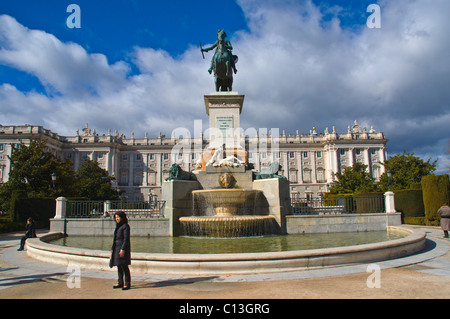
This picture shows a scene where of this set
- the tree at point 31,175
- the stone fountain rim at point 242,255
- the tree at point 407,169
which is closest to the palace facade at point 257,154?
the tree at point 407,169

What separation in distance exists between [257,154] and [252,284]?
84.9 metres

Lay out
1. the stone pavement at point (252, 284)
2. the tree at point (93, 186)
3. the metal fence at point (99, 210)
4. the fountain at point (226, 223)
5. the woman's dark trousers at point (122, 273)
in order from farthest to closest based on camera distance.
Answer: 1. the tree at point (93, 186)
2. the metal fence at point (99, 210)
3. the fountain at point (226, 223)
4. the woman's dark trousers at point (122, 273)
5. the stone pavement at point (252, 284)

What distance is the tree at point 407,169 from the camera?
40344 millimetres

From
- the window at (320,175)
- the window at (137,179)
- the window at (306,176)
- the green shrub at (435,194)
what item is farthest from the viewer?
the window at (137,179)

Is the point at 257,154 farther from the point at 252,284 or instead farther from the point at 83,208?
the point at 252,284

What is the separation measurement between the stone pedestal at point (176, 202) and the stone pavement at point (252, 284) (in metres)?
5.91

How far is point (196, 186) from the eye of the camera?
14234 mm

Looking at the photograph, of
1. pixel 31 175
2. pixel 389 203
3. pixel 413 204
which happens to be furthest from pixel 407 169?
pixel 31 175

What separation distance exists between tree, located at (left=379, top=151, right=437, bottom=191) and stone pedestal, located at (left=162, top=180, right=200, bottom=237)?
112 feet

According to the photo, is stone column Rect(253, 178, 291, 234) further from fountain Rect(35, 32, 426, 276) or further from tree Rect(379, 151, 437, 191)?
tree Rect(379, 151, 437, 191)

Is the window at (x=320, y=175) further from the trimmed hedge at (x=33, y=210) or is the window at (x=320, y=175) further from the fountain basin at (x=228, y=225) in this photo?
the fountain basin at (x=228, y=225)

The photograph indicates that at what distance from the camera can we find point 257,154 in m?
90.0

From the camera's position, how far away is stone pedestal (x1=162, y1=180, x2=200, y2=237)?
12898 millimetres
